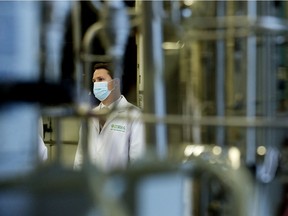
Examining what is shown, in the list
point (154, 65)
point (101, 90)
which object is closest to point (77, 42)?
point (154, 65)

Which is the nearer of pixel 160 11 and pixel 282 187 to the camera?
pixel 160 11

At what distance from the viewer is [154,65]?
111 centimetres

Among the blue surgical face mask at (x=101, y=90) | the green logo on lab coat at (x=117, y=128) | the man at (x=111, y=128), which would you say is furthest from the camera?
the green logo on lab coat at (x=117, y=128)

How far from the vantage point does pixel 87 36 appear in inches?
42.9

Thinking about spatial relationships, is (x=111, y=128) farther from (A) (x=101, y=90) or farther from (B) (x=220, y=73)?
(B) (x=220, y=73)

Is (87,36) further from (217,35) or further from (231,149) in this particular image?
(231,149)

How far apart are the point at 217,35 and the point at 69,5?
0.95 feet

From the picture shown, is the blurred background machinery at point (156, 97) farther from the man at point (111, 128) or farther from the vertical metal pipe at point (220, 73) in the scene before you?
the man at point (111, 128)

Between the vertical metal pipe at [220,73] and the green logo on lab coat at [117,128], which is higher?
the vertical metal pipe at [220,73]

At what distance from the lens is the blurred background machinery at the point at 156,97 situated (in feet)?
3.51

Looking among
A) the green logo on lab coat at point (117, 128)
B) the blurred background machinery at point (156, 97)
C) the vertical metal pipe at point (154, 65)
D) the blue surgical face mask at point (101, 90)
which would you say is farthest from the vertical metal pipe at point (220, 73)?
the green logo on lab coat at point (117, 128)

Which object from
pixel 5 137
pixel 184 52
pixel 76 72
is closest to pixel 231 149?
pixel 184 52

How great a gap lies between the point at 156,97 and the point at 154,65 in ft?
0.20

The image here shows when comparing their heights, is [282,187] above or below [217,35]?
below
